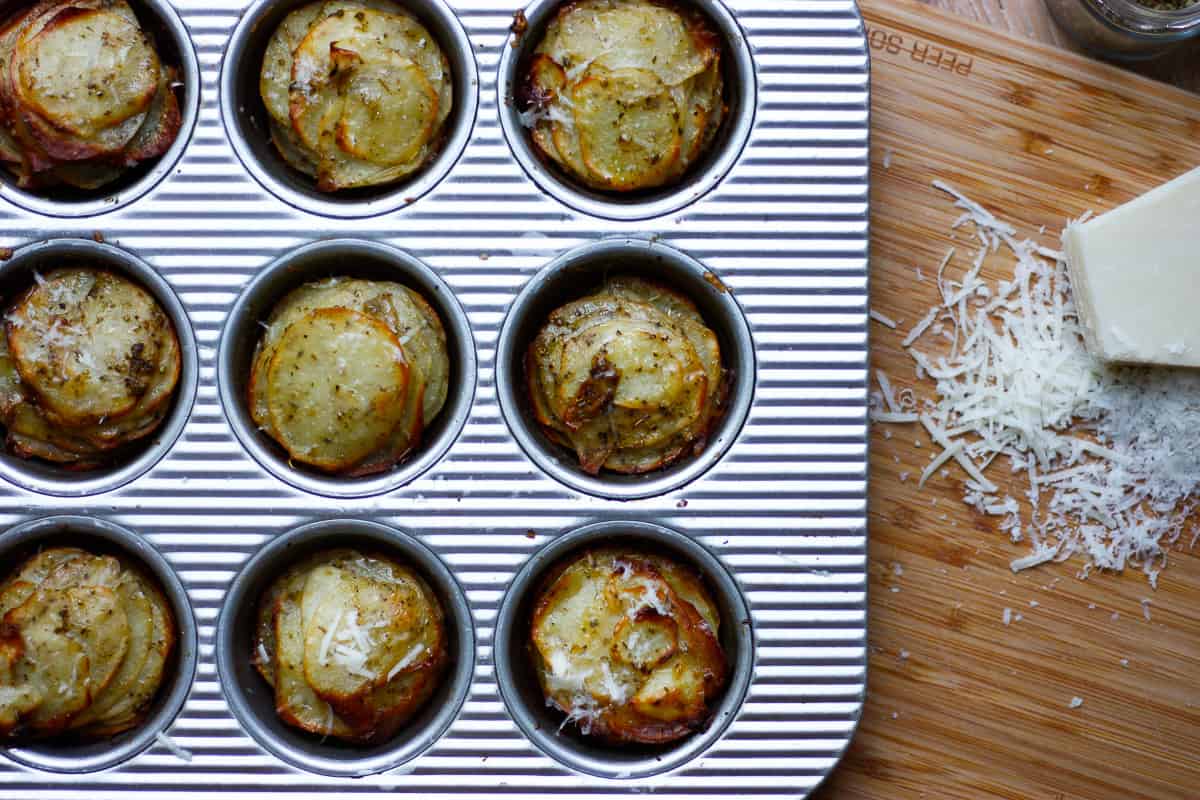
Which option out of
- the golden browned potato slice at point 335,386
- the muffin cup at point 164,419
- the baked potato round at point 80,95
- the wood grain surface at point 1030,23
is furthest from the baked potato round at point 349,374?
the wood grain surface at point 1030,23

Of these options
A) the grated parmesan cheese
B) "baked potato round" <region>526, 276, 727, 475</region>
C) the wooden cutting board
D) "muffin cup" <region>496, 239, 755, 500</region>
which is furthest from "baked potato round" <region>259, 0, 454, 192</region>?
the grated parmesan cheese

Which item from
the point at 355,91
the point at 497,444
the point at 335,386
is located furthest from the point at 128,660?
the point at 355,91

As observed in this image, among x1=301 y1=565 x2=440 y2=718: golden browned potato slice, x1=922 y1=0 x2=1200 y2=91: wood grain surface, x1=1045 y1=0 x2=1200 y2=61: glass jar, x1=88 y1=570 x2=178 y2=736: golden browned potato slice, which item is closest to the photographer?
x1=301 y1=565 x2=440 y2=718: golden browned potato slice

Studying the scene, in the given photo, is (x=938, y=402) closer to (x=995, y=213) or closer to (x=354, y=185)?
(x=995, y=213)

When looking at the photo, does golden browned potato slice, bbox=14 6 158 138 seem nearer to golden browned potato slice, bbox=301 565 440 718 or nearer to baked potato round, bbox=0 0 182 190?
baked potato round, bbox=0 0 182 190

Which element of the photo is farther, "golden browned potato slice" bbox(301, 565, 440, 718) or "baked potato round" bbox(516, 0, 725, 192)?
"baked potato round" bbox(516, 0, 725, 192)
